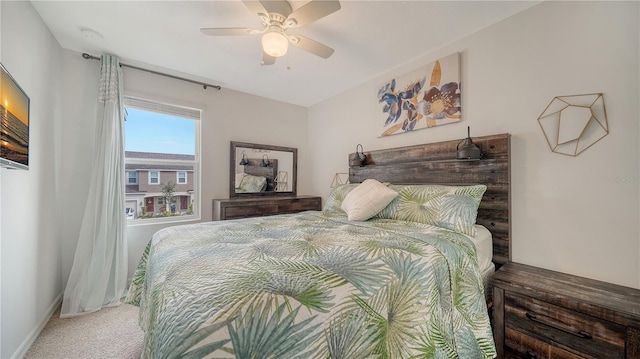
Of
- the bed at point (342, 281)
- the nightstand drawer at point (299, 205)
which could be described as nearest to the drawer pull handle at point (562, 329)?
the bed at point (342, 281)

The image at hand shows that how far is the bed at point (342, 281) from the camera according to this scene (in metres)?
0.68

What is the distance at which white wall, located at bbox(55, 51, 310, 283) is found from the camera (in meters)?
2.41

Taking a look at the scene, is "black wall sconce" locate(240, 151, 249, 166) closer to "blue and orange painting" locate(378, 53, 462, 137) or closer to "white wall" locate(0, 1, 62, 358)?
"white wall" locate(0, 1, 62, 358)

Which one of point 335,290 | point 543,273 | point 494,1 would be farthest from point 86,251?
point 494,1

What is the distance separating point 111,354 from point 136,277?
53 cm

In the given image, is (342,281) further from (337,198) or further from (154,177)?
(154,177)

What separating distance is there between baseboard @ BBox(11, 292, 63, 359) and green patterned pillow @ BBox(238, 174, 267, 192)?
2090mm

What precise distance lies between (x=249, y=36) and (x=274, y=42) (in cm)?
69

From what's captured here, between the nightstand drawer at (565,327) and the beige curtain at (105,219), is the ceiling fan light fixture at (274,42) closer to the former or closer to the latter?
the beige curtain at (105,219)

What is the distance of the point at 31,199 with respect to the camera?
178 cm

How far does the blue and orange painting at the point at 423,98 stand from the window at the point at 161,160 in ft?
8.26

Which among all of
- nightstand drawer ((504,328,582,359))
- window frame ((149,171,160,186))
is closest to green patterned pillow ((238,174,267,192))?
window frame ((149,171,160,186))

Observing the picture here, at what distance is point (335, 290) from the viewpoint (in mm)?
844

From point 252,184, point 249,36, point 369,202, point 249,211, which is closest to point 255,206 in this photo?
point 249,211
